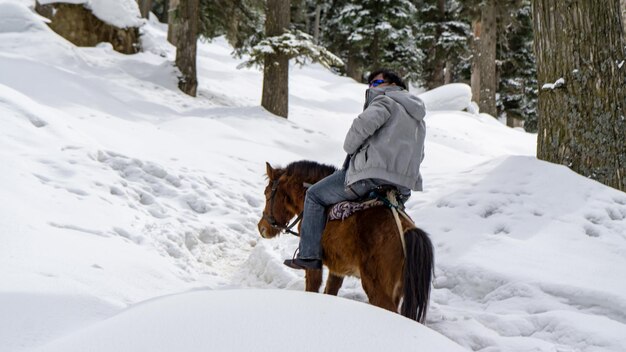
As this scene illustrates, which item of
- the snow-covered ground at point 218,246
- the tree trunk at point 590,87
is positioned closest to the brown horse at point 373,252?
the snow-covered ground at point 218,246

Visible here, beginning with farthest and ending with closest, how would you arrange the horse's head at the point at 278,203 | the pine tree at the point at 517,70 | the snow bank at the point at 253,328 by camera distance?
the pine tree at the point at 517,70
the horse's head at the point at 278,203
the snow bank at the point at 253,328

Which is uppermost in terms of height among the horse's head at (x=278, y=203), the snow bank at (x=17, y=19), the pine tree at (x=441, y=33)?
the pine tree at (x=441, y=33)

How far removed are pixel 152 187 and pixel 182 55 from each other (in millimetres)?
8283

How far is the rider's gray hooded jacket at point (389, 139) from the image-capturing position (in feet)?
12.8

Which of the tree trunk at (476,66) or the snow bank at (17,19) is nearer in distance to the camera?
the snow bank at (17,19)

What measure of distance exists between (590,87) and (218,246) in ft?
16.4

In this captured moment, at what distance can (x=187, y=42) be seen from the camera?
1477 centimetres

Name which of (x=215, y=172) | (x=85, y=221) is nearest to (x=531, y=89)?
(x=215, y=172)

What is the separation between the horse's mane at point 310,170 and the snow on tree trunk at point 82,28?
520 inches

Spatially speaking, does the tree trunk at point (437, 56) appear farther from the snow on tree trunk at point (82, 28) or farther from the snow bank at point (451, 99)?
the snow on tree trunk at point (82, 28)

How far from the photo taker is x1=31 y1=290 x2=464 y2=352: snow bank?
7.50ft

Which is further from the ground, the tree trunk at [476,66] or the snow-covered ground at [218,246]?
the tree trunk at [476,66]

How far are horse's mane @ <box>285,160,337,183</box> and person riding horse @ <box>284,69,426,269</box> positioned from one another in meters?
0.42

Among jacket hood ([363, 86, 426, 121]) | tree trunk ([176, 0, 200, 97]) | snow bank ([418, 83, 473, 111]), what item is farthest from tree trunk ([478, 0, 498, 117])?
jacket hood ([363, 86, 426, 121])
